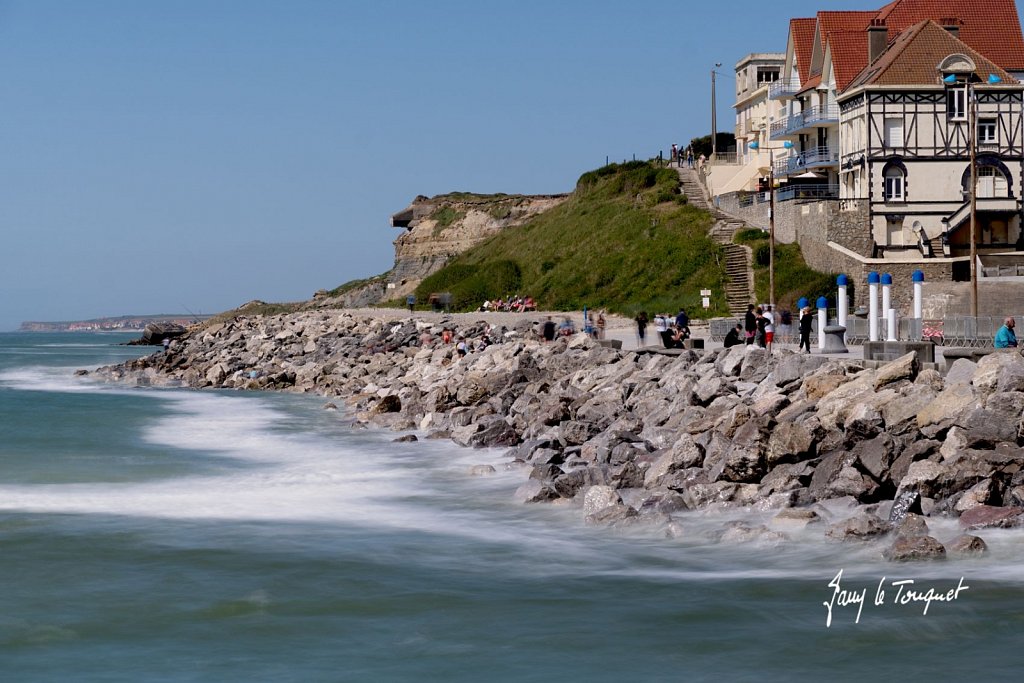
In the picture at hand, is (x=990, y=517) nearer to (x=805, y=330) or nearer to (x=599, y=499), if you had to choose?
(x=599, y=499)

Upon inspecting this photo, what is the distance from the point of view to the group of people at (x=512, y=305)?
55531 millimetres

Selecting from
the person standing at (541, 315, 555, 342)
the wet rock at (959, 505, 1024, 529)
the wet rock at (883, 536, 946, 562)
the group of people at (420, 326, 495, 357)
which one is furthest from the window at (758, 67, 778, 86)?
the wet rock at (883, 536, 946, 562)

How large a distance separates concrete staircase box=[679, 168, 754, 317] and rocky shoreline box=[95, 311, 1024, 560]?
624 inches

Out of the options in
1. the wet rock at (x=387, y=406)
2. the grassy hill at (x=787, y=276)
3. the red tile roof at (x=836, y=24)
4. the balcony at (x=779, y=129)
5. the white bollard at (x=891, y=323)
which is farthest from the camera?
the balcony at (x=779, y=129)

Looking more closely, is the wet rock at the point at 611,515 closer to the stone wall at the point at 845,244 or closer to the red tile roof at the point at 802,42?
the stone wall at the point at 845,244

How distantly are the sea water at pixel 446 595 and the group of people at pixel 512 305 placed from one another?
1424 inches

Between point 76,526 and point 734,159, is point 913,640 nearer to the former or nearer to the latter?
point 76,526

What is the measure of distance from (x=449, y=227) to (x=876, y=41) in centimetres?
4224

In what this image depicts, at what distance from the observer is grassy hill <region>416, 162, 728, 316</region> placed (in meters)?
50.3

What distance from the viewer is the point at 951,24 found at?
4934cm

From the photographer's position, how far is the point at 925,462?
15.0 metres

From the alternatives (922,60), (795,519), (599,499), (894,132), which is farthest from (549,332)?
(795,519)

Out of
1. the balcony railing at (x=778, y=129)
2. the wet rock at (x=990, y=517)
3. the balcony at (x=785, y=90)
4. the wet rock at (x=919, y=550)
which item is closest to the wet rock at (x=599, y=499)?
the wet rock at (x=919, y=550)

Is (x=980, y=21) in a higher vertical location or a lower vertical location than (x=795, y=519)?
higher
